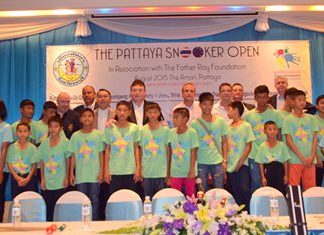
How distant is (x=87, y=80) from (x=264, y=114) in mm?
2572

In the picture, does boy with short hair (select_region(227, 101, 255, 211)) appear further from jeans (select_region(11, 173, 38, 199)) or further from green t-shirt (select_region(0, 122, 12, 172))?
green t-shirt (select_region(0, 122, 12, 172))

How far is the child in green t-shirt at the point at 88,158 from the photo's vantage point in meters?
4.69

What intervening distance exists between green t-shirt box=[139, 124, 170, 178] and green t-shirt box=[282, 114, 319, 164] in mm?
1369

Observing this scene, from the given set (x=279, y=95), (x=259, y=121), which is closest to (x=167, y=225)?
(x=259, y=121)

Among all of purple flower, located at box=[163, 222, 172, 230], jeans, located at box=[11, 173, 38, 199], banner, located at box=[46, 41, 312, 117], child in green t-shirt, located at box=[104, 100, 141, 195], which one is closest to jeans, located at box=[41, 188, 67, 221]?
jeans, located at box=[11, 173, 38, 199]

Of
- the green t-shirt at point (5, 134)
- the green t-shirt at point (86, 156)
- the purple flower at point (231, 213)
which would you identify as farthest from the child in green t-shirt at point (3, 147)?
the purple flower at point (231, 213)

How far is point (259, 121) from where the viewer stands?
5.11m

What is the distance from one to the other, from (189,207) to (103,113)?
11.1 ft

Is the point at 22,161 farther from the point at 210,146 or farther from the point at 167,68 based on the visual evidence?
the point at 167,68

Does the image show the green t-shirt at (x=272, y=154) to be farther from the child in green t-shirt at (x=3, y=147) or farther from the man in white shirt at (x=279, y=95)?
the child in green t-shirt at (x=3, y=147)

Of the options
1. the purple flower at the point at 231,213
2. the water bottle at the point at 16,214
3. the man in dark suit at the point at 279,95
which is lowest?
the water bottle at the point at 16,214

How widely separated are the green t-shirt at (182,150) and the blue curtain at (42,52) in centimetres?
216

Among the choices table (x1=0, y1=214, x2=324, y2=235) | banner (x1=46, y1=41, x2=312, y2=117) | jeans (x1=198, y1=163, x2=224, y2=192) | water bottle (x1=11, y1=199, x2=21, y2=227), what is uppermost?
banner (x1=46, y1=41, x2=312, y2=117)

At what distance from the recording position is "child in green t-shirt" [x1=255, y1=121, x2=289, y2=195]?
4.87 meters
